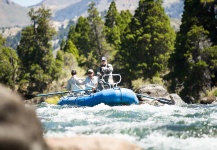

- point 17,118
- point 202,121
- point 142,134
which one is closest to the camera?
point 17,118

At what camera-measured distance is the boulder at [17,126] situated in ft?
9.71

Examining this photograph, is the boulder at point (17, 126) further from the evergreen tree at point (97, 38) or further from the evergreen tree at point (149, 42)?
the evergreen tree at point (97, 38)

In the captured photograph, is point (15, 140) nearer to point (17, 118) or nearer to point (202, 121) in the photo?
point (17, 118)

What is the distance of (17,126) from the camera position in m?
3.12

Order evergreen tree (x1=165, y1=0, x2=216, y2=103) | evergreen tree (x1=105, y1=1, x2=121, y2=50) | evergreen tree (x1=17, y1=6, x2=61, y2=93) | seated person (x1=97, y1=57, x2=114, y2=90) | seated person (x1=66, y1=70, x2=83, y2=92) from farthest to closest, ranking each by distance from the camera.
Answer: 1. evergreen tree (x1=105, y1=1, x2=121, y2=50)
2. evergreen tree (x1=17, y1=6, x2=61, y2=93)
3. evergreen tree (x1=165, y1=0, x2=216, y2=103)
4. seated person (x1=66, y1=70, x2=83, y2=92)
5. seated person (x1=97, y1=57, x2=114, y2=90)

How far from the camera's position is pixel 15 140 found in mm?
2984

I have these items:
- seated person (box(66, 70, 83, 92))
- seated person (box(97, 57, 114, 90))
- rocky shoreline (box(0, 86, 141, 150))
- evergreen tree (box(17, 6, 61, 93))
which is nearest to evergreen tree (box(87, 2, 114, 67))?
evergreen tree (box(17, 6, 61, 93))

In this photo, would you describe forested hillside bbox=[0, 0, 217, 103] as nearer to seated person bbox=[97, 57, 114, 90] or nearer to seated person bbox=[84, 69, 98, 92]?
seated person bbox=[97, 57, 114, 90]

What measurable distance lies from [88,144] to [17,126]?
1534 millimetres

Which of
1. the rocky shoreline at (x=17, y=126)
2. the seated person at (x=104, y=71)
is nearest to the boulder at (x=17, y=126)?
the rocky shoreline at (x=17, y=126)

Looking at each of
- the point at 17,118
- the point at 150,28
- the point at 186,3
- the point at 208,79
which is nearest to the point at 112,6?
the point at 150,28

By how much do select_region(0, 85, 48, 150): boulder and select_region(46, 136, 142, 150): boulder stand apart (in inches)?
35.8

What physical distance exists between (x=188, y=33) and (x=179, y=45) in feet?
6.28

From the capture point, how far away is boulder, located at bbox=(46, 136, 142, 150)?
4358mm
